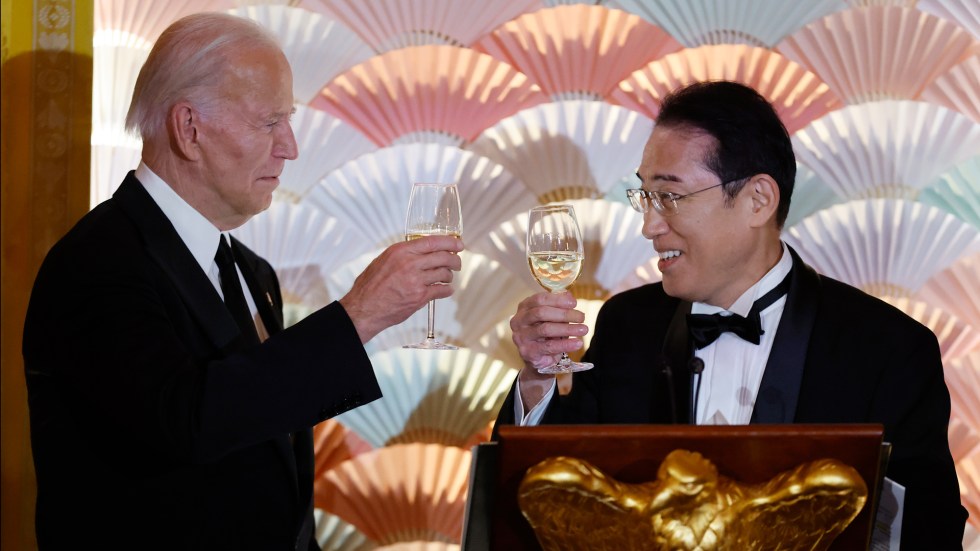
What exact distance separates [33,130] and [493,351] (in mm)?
1418

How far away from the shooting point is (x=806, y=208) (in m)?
2.92

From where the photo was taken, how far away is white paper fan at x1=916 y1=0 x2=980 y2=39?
113 inches

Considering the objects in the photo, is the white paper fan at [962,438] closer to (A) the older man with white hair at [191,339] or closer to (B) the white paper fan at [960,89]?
(B) the white paper fan at [960,89]

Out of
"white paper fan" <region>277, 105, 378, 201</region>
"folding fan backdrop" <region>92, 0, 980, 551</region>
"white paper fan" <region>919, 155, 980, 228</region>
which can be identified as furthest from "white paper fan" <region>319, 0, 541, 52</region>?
"white paper fan" <region>919, 155, 980, 228</region>

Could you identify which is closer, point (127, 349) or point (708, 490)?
point (708, 490)

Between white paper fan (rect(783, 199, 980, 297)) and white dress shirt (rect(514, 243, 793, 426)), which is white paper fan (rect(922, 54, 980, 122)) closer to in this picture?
white paper fan (rect(783, 199, 980, 297))

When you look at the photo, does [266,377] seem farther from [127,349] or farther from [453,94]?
[453,94]

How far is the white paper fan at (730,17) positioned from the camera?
2914 mm

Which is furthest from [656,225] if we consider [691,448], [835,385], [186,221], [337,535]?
[337,535]

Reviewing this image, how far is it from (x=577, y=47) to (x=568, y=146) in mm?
277

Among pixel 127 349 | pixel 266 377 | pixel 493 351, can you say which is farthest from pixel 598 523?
pixel 493 351

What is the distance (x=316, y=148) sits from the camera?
3.00m

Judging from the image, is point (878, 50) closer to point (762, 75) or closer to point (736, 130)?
point (762, 75)

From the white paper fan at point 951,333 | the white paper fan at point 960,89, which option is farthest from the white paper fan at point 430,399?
the white paper fan at point 960,89
